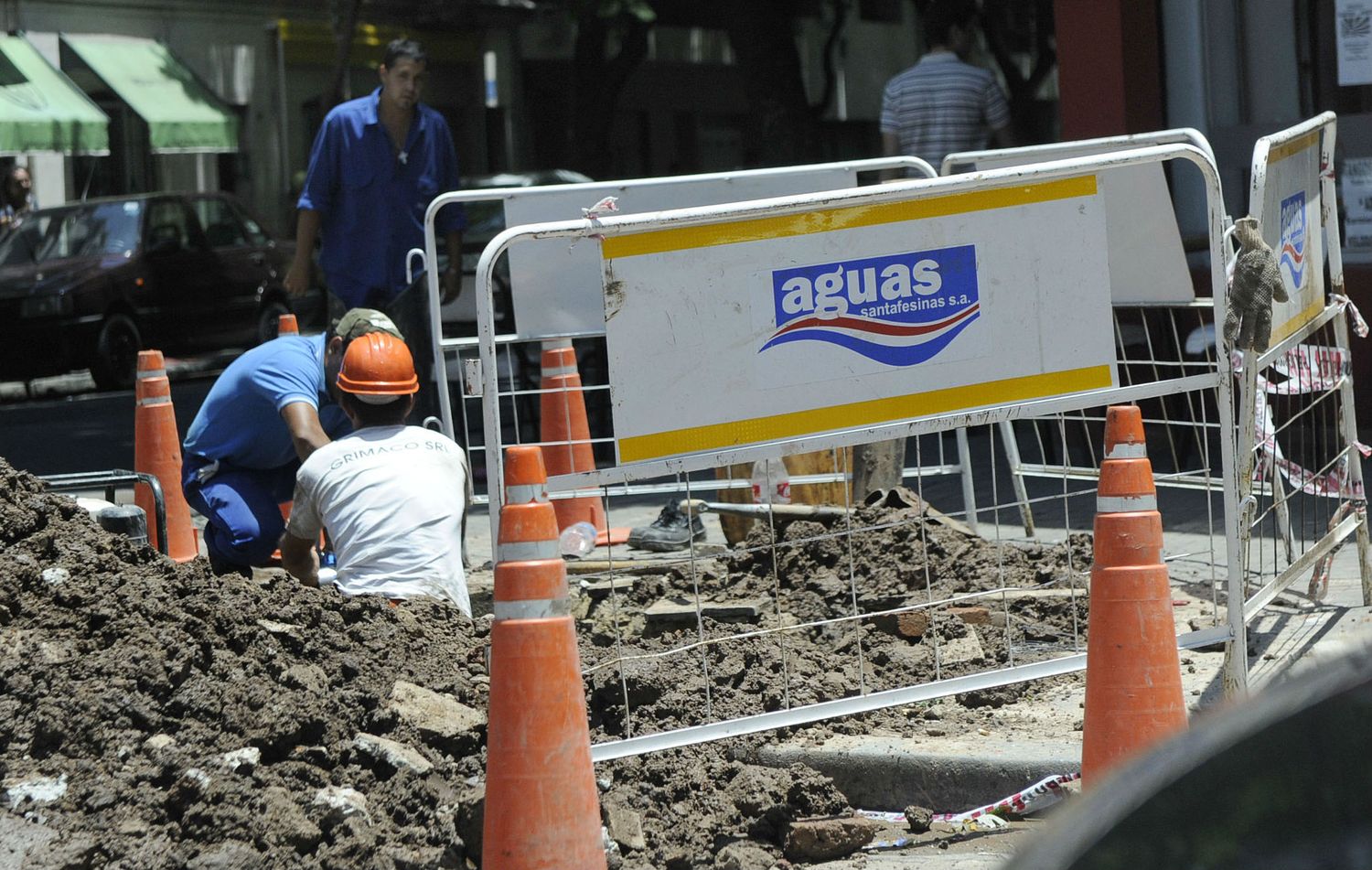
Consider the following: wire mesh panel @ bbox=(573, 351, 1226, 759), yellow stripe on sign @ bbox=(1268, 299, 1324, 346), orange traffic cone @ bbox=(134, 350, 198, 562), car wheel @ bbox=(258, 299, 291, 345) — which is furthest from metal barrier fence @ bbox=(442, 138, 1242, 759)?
car wheel @ bbox=(258, 299, 291, 345)

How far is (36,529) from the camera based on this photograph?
4.98 meters

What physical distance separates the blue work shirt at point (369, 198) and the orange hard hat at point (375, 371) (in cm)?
275

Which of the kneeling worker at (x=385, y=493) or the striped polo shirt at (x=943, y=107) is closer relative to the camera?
the kneeling worker at (x=385, y=493)

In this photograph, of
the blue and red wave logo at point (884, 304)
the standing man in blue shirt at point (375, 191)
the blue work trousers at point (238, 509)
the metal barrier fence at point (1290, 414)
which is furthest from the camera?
the standing man in blue shirt at point (375, 191)

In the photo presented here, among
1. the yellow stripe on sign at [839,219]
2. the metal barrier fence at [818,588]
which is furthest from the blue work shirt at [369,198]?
the yellow stripe on sign at [839,219]

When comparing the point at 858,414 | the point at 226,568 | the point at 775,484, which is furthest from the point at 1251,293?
the point at 226,568

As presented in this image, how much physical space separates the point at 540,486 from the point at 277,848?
103 cm

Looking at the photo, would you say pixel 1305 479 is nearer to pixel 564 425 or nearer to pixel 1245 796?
pixel 564 425

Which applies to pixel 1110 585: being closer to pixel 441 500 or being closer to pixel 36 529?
pixel 441 500

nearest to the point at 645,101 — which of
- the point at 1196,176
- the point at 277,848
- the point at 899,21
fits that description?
the point at 899,21

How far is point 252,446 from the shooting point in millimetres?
6328

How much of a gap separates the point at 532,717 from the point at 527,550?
13.5 inches

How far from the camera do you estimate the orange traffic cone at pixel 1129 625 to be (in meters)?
3.93

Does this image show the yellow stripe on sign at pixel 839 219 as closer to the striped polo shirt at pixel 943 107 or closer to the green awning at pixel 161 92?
the striped polo shirt at pixel 943 107
